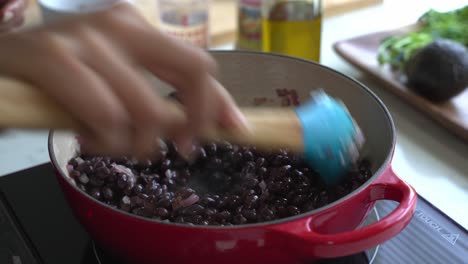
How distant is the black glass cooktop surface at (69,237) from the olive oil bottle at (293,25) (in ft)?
1.26

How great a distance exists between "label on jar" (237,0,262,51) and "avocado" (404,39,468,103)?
11.7 inches

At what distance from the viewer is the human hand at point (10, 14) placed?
1.11 meters

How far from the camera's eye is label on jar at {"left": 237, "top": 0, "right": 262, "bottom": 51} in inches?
42.1

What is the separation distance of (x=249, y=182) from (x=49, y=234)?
0.86ft

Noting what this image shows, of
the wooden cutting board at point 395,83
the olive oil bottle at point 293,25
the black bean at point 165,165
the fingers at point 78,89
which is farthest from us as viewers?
the olive oil bottle at point 293,25

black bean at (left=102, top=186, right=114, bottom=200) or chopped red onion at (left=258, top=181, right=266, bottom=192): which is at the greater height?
black bean at (left=102, top=186, right=114, bottom=200)

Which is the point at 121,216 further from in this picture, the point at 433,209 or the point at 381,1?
the point at 381,1

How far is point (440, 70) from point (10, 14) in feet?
2.70

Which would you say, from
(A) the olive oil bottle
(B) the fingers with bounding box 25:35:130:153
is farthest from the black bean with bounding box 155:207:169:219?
(A) the olive oil bottle

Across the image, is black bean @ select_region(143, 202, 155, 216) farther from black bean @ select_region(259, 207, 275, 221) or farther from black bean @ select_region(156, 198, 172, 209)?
black bean @ select_region(259, 207, 275, 221)

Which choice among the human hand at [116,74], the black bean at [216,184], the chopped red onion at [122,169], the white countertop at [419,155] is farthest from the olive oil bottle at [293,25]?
the human hand at [116,74]

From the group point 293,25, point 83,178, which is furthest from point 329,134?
point 293,25

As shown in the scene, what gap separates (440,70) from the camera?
3.01 ft

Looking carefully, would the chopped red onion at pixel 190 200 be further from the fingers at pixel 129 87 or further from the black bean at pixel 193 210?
the fingers at pixel 129 87
